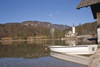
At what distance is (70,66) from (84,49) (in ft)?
12.6

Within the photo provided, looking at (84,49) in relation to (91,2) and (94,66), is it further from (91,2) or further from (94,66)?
(94,66)

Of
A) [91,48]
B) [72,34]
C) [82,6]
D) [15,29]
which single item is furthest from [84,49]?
[15,29]

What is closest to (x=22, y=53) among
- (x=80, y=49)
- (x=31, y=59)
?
(x=31, y=59)

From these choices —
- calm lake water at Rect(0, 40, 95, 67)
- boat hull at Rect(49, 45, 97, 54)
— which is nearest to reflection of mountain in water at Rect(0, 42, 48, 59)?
calm lake water at Rect(0, 40, 95, 67)

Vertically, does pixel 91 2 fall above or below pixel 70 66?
above

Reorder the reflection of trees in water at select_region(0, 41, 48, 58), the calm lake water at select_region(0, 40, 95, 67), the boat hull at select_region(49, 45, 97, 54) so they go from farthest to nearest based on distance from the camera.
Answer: the reflection of trees in water at select_region(0, 41, 48, 58) → the boat hull at select_region(49, 45, 97, 54) → the calm lake water at select_region(0, 40, 95, 67)

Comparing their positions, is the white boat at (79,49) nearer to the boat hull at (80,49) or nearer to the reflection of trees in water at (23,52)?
the boat hull at (80,49)

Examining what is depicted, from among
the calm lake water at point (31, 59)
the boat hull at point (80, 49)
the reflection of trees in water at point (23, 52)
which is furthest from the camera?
the reflection of trees in water at point (23, 52)

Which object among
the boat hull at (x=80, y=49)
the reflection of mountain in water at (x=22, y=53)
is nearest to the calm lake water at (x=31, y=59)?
the reflection of mountain in water at (x=22, y=53)

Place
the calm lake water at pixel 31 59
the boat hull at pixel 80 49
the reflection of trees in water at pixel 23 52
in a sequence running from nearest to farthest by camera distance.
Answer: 1. the calm lake water at pixel 31 59
2. the boat hull at pixel 80 49
3. the reflection of trees in water at pixel 23 52

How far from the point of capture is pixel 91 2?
8438 millimetres

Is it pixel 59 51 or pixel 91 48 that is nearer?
pixel 91 48

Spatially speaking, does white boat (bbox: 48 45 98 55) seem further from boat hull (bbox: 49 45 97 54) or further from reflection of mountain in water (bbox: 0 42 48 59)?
reflection of mountain in water (bbox: 0 42 48 59)

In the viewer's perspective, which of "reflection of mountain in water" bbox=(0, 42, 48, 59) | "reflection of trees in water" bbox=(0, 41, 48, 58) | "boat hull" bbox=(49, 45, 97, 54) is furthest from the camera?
"reflection of trees in water" bbox=(0, 41, 48, 58)
